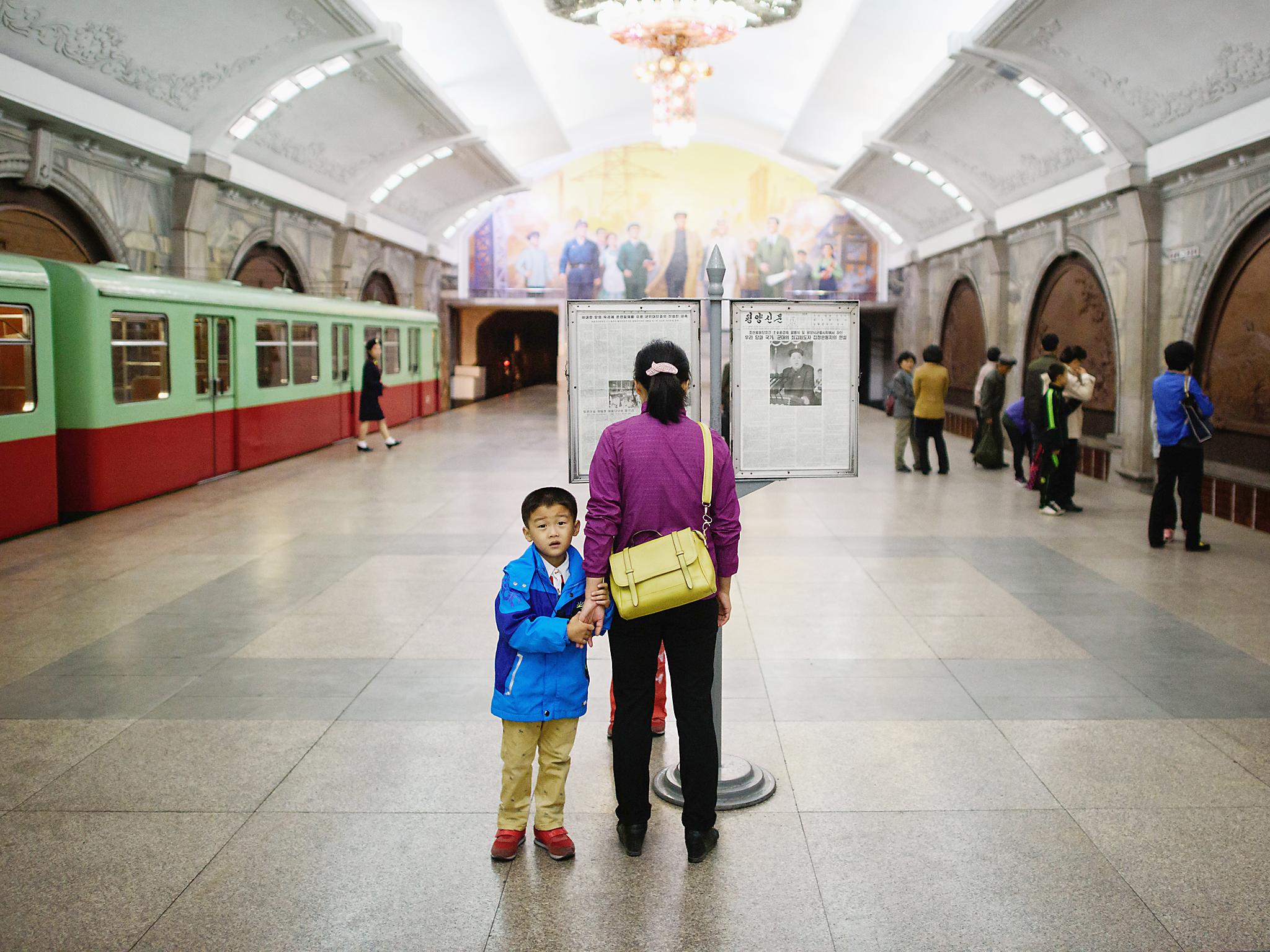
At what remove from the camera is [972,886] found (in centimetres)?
319

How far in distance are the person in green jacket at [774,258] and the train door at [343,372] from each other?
15.3 meters

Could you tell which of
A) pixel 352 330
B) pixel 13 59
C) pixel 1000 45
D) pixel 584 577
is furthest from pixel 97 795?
pixel 352 330

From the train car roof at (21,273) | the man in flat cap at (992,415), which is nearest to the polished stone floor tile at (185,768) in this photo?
the train car roof at (21,273)

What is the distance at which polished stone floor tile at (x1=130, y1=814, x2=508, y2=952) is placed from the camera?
115 inches

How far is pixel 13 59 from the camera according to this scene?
10.0 meters

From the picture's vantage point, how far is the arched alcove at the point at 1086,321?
1436 centimetres

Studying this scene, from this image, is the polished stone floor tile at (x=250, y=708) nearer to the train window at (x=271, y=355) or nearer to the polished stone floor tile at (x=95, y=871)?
the polished stone floor tile at (x=95, y=871)

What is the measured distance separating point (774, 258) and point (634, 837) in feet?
92.7

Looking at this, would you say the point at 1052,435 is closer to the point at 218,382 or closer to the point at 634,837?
the point at 634,837

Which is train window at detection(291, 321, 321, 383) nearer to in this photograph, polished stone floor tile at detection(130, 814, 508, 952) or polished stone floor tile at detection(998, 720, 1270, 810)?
polished stone floor tile at detection(130, 814, 508, 952)

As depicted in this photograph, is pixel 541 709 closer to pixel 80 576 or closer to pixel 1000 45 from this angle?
pixel 80 576

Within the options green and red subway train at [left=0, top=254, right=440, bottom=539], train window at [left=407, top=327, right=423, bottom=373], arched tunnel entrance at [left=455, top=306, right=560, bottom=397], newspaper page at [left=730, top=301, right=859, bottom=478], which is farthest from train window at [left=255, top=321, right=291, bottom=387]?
arched tunnel entrance at [left=455, top=306, right=560, bottom=397]

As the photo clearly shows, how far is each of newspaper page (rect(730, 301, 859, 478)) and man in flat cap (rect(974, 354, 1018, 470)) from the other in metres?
10.5

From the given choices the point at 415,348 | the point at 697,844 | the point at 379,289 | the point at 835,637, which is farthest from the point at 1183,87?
the point at 379,289
